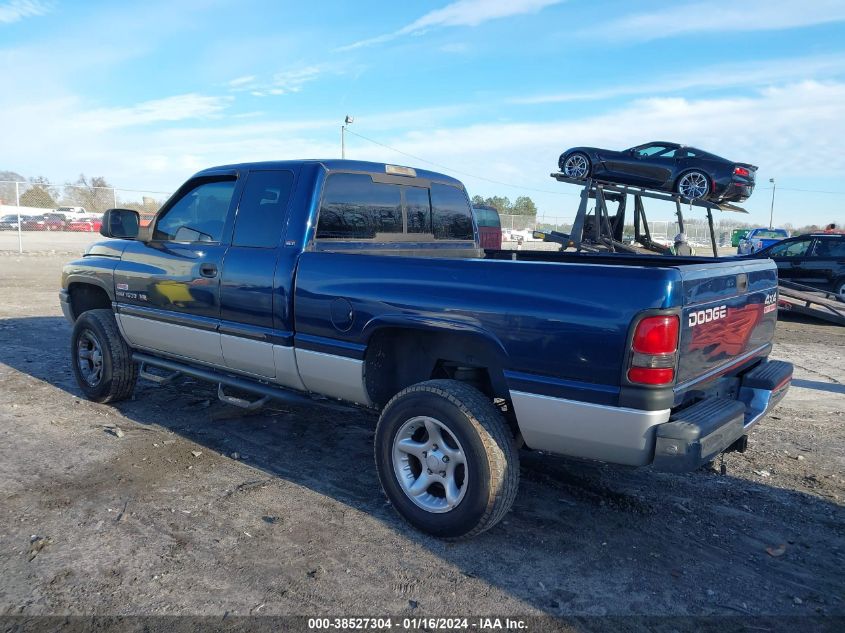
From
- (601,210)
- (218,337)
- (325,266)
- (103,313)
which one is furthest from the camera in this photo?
(601,210)

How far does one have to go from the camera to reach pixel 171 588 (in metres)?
2.82

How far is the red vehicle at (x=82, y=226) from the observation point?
28.7 metres

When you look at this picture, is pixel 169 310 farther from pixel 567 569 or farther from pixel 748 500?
pixel 748 500

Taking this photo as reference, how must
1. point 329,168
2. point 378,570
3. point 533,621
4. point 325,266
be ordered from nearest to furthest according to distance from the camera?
point 533,621, point 378,570, point 325,266, point 329,168

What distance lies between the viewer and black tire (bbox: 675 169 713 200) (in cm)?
1318

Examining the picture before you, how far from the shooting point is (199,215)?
4664 millimetres

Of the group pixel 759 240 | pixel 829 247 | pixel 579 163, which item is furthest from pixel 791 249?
pixel 759 240

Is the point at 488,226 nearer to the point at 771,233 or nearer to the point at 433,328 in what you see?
the point at 433,328

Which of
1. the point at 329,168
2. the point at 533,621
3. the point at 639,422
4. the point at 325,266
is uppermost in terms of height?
the point at 329,168

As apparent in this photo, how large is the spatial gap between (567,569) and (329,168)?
2717mm

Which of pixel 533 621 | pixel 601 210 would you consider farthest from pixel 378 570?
pixel 601 210

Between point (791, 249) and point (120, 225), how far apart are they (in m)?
12.8

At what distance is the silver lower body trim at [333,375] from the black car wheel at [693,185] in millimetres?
11668

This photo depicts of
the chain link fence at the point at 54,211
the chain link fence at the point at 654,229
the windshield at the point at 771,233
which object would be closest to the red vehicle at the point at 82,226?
the chain link fence at the point at 54,211
